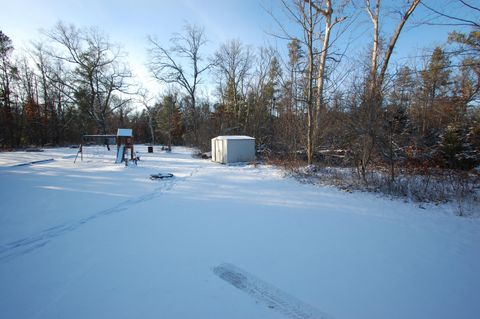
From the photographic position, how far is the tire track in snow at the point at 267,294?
6.15 ft

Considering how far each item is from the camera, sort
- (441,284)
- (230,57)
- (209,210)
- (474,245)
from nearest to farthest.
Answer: (441,284)
(474,245)
(209,210)
(230,57)

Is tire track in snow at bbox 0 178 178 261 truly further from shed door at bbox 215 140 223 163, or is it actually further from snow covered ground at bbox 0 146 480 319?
shed door at bbox 215 140 223 163

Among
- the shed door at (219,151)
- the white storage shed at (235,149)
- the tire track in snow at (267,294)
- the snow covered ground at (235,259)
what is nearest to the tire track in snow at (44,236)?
the snow covered ground at (235,259)

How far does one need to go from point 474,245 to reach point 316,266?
2571 millimetres

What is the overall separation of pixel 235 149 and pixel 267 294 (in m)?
10.5

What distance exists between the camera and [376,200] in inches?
203

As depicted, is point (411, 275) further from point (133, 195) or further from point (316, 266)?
point (133, 195)

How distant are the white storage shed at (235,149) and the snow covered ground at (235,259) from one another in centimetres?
726

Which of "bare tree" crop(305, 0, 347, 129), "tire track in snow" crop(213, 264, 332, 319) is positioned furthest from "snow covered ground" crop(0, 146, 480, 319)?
"bare tree" crop(305, 0, 347, 129)

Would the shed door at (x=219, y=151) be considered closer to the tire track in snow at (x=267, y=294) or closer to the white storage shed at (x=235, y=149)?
the white storage shed at (x=235, y=149)

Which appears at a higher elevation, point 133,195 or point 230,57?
point 230,57

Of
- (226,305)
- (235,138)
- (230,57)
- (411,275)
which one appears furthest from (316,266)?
(230,57)

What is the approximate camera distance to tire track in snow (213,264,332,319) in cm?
188

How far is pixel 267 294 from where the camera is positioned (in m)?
2.09
